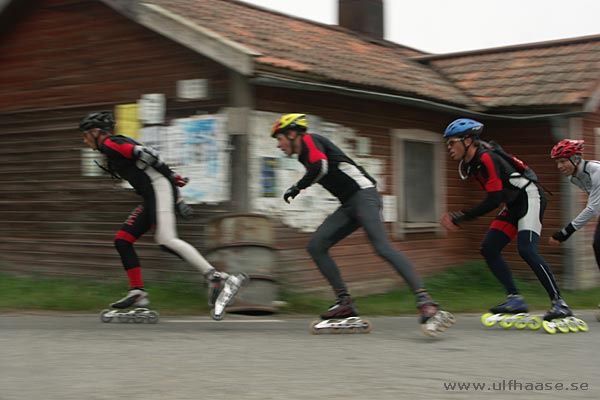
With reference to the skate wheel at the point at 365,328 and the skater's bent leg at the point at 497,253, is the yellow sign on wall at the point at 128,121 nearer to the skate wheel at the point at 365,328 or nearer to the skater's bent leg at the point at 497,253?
the skate wheel at the point at 365,328

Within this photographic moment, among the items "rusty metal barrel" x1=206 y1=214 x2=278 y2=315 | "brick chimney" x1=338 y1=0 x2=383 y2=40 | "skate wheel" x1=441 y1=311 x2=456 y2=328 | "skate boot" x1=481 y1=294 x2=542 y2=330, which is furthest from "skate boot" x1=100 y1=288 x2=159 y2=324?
"brick chimney" x1=338 y1=0 x2=383 y2=40

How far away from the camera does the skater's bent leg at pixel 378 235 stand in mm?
6152

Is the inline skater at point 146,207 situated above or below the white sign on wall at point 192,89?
below

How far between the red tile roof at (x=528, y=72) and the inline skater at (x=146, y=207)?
21.4ft

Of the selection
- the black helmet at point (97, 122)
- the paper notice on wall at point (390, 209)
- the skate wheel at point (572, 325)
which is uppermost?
the black helmet at point (97, 122)

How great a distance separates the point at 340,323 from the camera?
6383 mm

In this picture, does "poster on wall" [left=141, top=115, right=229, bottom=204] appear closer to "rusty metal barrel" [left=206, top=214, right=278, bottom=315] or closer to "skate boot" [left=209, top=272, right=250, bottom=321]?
"rusty metal barrel" [left=206, top=214, right=278, bottom=315]

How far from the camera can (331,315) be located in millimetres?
6453

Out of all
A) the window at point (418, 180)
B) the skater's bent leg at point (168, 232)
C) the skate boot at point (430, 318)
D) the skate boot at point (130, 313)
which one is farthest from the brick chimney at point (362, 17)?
the skate boot at point (430, 318)

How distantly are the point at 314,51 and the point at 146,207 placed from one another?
4509mm

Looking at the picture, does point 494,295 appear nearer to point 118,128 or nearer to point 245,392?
point 118,128

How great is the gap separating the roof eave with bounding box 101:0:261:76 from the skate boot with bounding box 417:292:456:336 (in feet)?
11.2

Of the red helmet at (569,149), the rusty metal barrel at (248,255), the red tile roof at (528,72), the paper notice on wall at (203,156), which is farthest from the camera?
the red tile roof at (528,72)

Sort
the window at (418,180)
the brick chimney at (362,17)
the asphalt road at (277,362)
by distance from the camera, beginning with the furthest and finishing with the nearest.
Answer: the brick chimney at (362,17), the window at (418,180), the asphalt road at (277,362)
